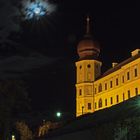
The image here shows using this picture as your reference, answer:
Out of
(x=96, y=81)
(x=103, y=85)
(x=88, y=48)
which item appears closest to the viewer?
(x=103, y=85)

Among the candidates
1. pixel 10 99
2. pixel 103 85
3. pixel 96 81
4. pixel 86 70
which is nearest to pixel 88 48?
pixel 86 70

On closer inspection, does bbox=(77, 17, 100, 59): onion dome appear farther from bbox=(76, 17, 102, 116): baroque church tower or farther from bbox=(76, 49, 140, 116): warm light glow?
bbox=(76, 49, 140, 116): warm light glow

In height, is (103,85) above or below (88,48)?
below

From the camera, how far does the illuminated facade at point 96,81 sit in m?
100

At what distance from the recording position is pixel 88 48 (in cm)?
11881

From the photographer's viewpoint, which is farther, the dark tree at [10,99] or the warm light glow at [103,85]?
the warm light glow at [103,85]

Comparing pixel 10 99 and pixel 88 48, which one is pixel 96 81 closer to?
Answer: pixel 88 48

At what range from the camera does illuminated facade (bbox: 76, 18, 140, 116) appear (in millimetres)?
100125

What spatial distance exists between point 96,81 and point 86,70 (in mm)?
4691

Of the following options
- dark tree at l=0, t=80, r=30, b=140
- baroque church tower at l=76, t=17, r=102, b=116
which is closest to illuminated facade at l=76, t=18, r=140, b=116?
baroque church tower at l=76, t=17, r=102, b=116

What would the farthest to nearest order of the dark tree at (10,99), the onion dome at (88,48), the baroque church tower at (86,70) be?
the onion dome at (88,48) < the baroque church tower at (86,70) < the dark tree at (10,99)

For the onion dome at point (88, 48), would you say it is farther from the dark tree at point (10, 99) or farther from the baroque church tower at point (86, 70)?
the dark tree at point (10, 99)

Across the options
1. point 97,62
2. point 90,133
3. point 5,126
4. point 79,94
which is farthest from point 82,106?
point 90,133

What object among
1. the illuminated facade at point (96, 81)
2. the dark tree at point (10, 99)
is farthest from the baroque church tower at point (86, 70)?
the dark tree at point (10, 99)
